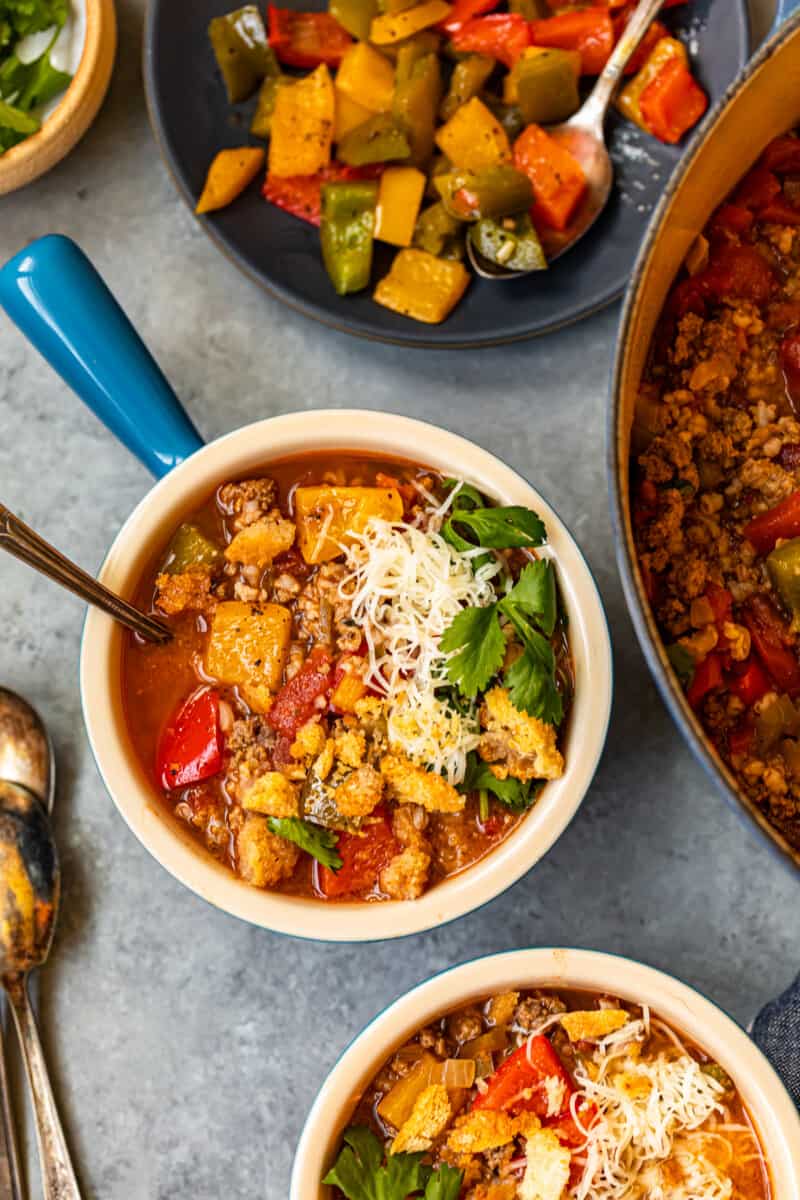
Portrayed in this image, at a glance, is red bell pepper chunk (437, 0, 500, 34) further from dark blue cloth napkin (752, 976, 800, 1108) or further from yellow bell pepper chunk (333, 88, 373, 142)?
dark blue cloth napkin (752, 976, 800, 1108)

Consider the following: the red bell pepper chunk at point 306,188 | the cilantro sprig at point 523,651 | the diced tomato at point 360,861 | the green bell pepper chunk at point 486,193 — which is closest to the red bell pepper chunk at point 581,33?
the green bell pepper chunk at point 486,193

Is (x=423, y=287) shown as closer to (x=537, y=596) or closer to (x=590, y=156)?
(x=590, y=156)

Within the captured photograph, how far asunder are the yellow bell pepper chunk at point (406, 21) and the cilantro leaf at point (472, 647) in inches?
44.6

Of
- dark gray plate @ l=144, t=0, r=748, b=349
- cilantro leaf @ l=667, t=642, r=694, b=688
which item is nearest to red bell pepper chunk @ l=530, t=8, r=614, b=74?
dark gray plate @ l=144, t=0, r=748, b=349

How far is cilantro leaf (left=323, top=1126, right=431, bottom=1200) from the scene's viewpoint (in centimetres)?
189

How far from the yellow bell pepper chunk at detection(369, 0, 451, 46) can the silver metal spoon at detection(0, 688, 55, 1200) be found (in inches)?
Answer: 54.4

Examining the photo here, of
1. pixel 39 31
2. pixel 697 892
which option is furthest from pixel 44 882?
pixel 39 31

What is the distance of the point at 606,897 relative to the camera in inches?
87.7

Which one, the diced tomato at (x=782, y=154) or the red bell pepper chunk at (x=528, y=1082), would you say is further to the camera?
the red bell pepper chunk at (x=528, y=1082)

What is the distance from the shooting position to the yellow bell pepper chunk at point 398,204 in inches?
87.9

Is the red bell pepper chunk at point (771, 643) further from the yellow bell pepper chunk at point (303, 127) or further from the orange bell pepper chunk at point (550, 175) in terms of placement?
the yellow bell pepper chunk at point (303, 127)

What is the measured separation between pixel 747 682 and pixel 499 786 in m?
0.40

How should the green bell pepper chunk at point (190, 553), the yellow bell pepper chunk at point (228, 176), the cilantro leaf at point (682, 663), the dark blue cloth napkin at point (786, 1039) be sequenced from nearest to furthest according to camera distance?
the cilantro leaf at point (682, 663) → the green bell pepper chunk at point (190, 553) → the dark blue cloth napkin at point (786, 1039) → the yellow bell pepper chunk at point (228, 176)

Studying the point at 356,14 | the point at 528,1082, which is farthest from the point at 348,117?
the point at 528,1082
